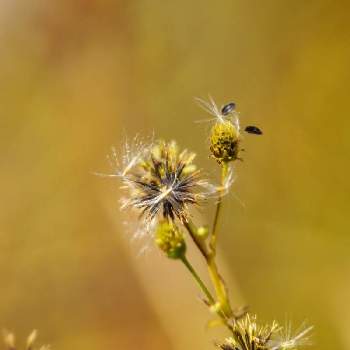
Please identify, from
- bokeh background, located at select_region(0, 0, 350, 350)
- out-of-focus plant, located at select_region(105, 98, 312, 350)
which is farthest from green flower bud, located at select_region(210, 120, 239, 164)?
bokeh background, located at select_region(0, 0, 350, 350)

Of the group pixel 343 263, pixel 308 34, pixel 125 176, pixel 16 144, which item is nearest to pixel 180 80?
pixel 308 34

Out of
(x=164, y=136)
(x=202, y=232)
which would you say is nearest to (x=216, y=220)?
(x=202, y=232)

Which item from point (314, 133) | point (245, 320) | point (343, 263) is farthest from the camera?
point (314, 133)

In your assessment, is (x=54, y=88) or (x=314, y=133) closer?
(x=314, y=133)

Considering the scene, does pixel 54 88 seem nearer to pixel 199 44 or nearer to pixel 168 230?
pixel 199 44

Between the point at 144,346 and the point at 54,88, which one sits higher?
the point at 54,88

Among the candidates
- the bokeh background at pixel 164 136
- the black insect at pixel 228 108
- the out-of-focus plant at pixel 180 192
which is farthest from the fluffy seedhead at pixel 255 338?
the bokeh background at pixel 164 136

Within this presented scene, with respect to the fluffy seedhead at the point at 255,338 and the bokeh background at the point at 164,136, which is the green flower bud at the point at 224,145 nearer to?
the fluffy seedhead at the point at 255,338

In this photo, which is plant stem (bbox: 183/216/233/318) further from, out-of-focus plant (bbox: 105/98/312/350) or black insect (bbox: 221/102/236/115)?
black insect (bbox: 221/102/236/115)
